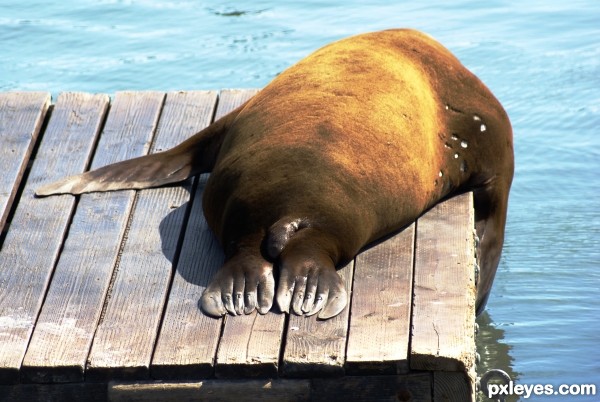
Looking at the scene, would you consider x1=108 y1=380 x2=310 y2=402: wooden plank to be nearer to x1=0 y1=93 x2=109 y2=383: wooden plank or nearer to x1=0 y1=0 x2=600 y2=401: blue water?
x1=0 y1=93 x2=109 y2=383: wooden plank

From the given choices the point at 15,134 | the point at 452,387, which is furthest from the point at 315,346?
the point at 15,134

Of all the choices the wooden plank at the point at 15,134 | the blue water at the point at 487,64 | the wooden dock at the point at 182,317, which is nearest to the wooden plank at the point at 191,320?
the wooden dock at the point at 182,317

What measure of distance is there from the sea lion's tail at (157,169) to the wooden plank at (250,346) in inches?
49.6

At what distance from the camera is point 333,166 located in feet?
14.2

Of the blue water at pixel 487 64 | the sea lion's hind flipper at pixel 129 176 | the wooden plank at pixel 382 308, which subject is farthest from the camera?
the blue water at pixel 487 64

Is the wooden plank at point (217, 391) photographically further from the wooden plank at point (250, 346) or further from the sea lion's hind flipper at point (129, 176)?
the sea lion's hind flipper at point (129, 176)

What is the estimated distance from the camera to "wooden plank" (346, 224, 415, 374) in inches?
146

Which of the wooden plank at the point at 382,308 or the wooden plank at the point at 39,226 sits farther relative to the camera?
the wooden plank at the point at 39,226

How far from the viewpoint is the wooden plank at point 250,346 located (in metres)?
3.71

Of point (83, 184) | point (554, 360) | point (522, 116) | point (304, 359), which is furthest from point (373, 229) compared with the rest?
point (522, 116)

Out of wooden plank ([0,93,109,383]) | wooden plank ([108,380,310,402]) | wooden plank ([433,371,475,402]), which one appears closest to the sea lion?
wooden plank ([0,93,109,383])

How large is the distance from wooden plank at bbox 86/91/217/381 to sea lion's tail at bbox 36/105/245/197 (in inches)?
2.5

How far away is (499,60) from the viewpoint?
9.61m

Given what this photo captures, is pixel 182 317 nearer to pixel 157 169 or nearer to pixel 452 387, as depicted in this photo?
pixel 452 387
